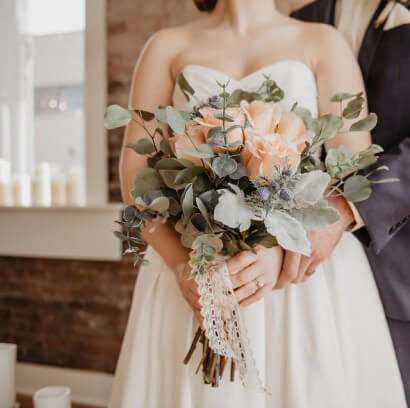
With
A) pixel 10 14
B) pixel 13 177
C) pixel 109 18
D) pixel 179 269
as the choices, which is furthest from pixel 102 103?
pixel 179 269

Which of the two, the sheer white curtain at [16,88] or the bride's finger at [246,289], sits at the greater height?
the sheer white curtain at [16,88]

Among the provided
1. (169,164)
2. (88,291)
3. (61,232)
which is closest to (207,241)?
(169,164)

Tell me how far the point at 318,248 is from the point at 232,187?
0.31 metres

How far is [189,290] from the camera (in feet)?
2.97

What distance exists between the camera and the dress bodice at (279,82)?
106 cm

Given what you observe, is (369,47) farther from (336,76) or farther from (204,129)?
(204,129)

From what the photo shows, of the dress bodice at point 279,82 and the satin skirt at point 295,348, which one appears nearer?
the satin skirt at point 295,348

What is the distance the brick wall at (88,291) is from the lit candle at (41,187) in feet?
1.14

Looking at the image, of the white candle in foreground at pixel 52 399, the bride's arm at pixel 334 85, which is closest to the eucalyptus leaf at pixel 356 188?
the bride's arm at pixel 334 85

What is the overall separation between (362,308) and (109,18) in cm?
206

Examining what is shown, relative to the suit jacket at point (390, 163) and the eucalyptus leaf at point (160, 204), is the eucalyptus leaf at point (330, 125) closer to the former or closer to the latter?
the suit jacket at point (390, 163)

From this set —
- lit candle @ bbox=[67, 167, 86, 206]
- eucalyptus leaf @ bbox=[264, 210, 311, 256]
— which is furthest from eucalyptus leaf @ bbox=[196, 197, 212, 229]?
lit candle @ bbox=[67, 167, 86, 206]

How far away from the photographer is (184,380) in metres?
0.92

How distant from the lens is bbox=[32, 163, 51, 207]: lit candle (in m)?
2.49
